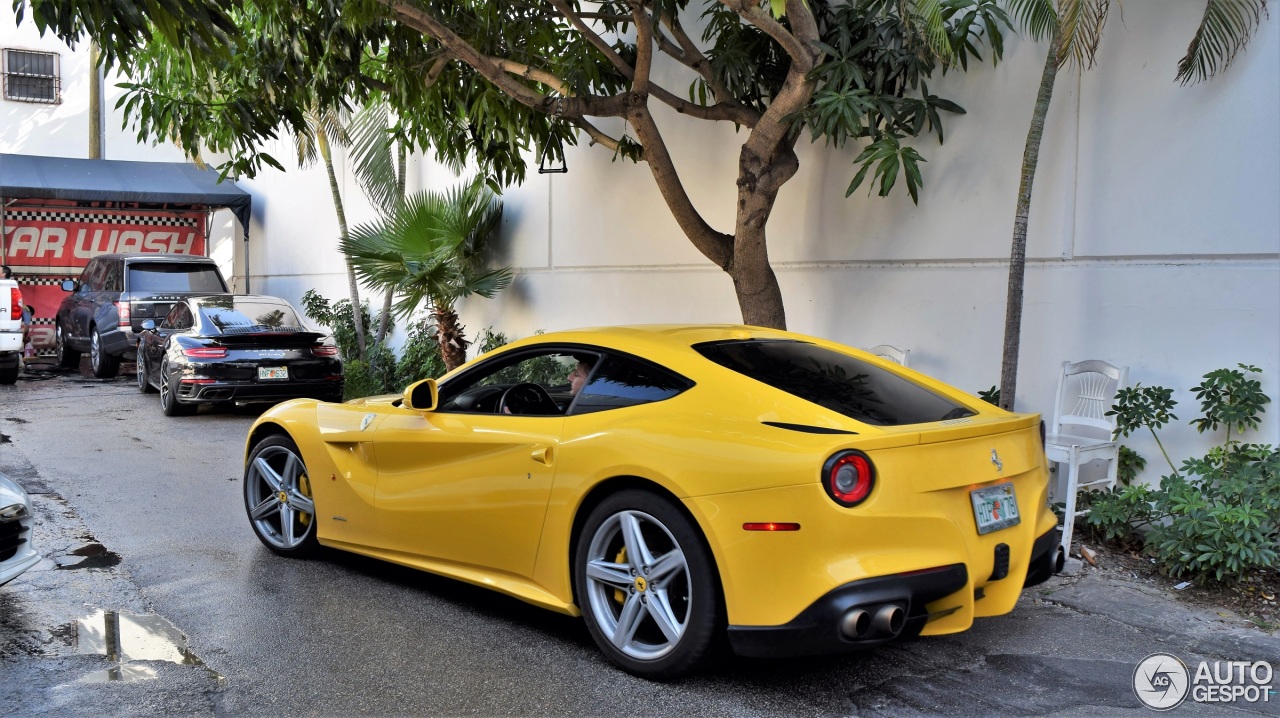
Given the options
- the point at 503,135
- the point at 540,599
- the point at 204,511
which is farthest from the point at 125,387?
the point at 540,599

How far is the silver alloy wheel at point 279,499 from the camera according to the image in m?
5.89

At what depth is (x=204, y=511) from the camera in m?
7.21

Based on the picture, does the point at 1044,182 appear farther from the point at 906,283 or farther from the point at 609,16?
the point at 609,16

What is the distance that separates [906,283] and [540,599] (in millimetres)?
4881

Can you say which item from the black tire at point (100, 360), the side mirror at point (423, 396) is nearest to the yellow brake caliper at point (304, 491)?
the side mirror at point (423, 396)

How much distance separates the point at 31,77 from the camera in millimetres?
22766

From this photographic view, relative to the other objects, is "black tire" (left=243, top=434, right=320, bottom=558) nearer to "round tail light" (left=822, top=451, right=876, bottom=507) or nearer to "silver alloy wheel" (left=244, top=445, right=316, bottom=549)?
"silver alloy wheel" (left=244, top=445, right=316, bottom=549)

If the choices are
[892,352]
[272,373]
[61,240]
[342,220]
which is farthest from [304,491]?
[61,240]

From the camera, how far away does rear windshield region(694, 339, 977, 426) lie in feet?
13.6

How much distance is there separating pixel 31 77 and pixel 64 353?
844 centimetres

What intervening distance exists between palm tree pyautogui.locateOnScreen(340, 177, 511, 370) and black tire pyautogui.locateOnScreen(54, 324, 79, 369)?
7.39 m

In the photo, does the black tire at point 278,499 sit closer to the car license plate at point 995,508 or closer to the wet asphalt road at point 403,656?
the wet asphalt road at point 403,656

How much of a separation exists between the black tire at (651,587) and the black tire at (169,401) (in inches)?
354

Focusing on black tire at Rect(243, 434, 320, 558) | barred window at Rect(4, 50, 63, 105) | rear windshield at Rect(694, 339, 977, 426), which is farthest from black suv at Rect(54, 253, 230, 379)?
rear windshield at Rect(694, 339, 977, 426)
